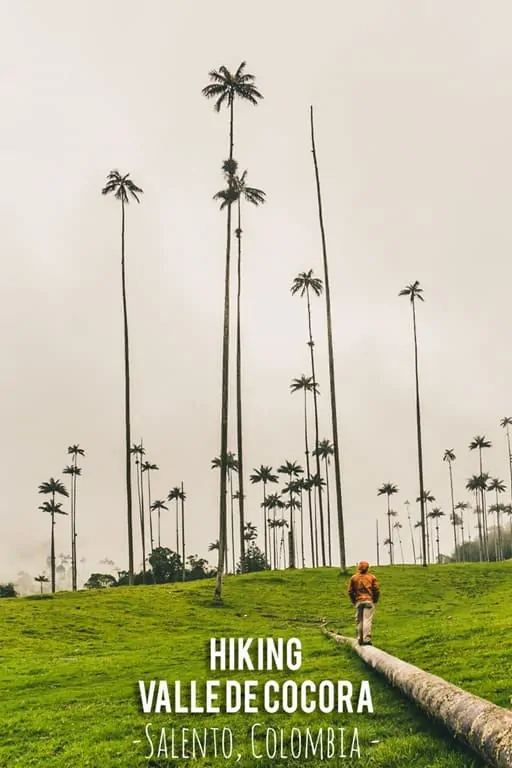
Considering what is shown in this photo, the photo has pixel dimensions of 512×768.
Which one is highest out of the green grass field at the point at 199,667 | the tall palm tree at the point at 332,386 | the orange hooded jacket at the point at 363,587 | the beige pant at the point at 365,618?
the tall palm tree at the point at 332,386

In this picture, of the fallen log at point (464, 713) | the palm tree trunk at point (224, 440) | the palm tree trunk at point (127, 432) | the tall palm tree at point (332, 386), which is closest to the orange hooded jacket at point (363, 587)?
the fallen log at point (464, 713)

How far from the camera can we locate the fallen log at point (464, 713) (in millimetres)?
7223

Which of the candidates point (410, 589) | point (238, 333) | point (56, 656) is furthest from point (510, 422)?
point (56, 656)

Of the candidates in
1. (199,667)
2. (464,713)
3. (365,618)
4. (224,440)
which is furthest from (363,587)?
(224,440)

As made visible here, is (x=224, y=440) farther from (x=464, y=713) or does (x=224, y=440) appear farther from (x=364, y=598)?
(x=464, y=713)

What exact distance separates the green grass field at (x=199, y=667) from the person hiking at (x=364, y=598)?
75 cm

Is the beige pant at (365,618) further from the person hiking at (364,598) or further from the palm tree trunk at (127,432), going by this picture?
→ the palm tree trunk at (127,432)

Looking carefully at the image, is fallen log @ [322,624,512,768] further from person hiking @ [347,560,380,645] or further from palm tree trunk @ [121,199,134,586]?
palm tree trunk @ [121,199,134,586]

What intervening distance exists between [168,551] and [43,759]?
109 meters

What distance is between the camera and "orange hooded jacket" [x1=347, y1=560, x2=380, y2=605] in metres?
18.7

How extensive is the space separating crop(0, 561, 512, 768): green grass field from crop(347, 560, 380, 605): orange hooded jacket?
1.60 m

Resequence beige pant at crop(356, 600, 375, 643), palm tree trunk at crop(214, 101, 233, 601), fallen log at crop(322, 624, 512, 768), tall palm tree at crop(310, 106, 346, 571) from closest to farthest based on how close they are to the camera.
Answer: fallen log at crop(322, 624, 512, 768) < beige pant at crop(356, 600, 375, 643) < palm tree trunk at crop(214, 101, 233, 601) < tall palm tree at crop(310, 106, 346, 571)

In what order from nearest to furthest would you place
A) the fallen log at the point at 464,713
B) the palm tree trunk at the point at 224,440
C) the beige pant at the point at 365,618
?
the fallen log at the point at 464,713, the beige pant at the point at 365,618, the palm tree trunk at the point at 224,440

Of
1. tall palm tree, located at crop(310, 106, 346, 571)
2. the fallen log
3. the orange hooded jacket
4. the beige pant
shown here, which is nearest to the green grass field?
the fallen log
